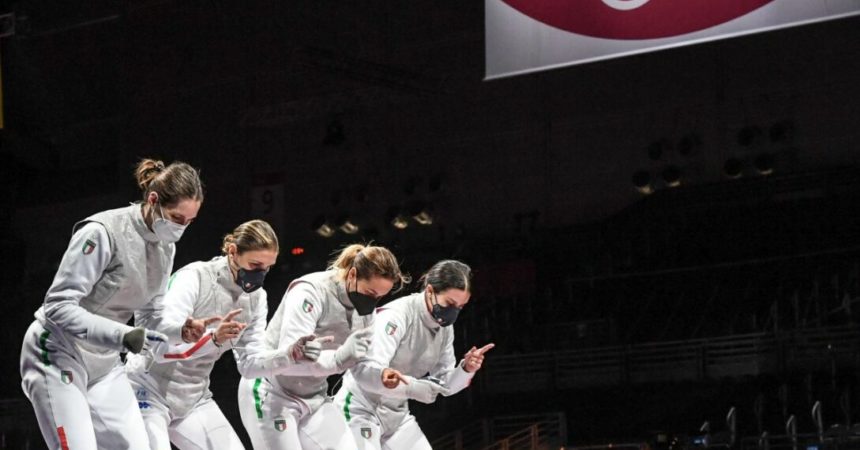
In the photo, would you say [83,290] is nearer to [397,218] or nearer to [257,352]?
[257,352]

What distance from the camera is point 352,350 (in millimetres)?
4691

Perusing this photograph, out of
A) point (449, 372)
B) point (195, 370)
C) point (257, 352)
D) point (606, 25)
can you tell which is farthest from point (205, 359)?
point (606, 25)

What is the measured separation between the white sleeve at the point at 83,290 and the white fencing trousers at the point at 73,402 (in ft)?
0.47

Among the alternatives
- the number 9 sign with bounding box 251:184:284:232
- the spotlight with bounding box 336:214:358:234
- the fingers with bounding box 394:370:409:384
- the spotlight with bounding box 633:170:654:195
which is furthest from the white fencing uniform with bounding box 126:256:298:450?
the number 9 sign with bounding box 251:184:284:232

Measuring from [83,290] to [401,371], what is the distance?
1.82 meters

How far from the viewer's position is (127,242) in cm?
398

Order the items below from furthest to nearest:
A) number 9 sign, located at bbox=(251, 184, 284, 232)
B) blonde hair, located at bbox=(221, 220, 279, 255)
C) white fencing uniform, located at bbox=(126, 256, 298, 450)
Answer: number 9 sign, located at bbox=(251, 184, 284, 232), blonde hair, located at bbox=(221, 220, 279, 255), white fencing uniform, located at bbox=(126, 256, 298, 450)

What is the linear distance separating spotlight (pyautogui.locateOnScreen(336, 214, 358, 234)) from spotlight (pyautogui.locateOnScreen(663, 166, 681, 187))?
486cm

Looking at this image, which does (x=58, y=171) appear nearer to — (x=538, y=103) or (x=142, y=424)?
(x=538, y=103)

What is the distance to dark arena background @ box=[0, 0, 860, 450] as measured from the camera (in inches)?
555

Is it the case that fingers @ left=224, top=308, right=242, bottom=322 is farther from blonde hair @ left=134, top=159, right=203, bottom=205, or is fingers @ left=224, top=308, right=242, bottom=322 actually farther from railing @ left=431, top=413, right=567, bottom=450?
railing @ left=431, top=413, right=567, bottom=450

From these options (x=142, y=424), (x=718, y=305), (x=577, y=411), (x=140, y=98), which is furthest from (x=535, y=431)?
(x=140, y=98)

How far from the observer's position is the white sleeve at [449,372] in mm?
5285

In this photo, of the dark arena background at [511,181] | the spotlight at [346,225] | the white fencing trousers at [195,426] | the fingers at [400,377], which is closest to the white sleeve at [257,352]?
the white fencing trousers at [195,426]
